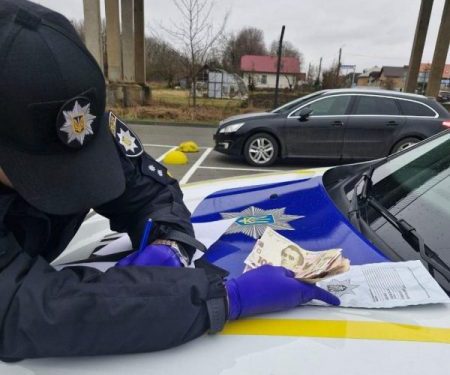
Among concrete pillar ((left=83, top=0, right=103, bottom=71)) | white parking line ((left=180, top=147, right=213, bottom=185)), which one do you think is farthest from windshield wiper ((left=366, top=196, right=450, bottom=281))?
concrete pillar ((left=83, top=0, right=103, bottom=71))

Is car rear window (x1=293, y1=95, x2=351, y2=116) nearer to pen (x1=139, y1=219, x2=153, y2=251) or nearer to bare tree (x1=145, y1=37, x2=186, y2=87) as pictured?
pen (x1=139, y1=219, x2=153, y2=251)

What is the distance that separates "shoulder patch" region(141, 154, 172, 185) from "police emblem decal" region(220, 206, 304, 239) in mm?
274

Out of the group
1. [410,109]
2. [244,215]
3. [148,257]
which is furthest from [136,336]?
[410,109]

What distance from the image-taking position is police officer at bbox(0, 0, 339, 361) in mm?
848

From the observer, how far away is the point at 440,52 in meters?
14.3

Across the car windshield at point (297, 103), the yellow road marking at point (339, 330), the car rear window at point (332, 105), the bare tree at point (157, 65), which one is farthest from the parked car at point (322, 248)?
the bare tree at point (157, 65)

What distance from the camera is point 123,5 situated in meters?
14.6

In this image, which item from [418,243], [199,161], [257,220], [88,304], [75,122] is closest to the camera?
[88,304]

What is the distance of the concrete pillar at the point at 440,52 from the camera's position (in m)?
13.7

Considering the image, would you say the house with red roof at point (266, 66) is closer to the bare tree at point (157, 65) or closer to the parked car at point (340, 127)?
the bare tree at point (157, 65)

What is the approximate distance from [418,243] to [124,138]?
1074 millimetres

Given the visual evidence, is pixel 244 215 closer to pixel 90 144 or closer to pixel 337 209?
pixel 337 209

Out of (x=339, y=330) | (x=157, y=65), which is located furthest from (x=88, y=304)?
(x=157, y=65)

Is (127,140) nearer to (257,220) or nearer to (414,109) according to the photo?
(257,220)
